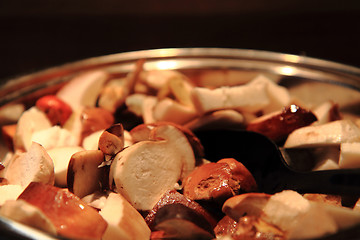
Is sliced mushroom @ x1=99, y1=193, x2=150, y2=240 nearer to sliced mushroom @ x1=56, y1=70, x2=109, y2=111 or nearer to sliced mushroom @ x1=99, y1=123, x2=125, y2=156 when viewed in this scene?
sliced mushroom @ x1=99, y1=123, x2=125, y2=156

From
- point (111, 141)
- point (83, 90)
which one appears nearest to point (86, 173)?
point (111, 141)

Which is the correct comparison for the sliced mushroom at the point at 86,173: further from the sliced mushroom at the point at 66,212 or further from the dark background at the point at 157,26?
the dark background at the point at 157,26

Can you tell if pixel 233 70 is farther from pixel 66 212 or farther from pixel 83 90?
pixel 66 212

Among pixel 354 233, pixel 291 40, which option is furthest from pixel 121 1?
pixel 354 233

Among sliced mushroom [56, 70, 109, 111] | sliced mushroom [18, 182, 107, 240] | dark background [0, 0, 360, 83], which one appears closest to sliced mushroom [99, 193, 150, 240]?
sliced mushroom [18, 182, 107, 240]

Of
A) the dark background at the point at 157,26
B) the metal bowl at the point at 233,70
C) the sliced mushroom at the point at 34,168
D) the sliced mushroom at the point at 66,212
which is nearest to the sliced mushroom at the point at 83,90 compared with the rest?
the metal bowl at the point at 233,70

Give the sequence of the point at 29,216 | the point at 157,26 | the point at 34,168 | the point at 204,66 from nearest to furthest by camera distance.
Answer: the point at 29,216 < the point at 34,168 < the point at 204,66 < the point at 157,26
